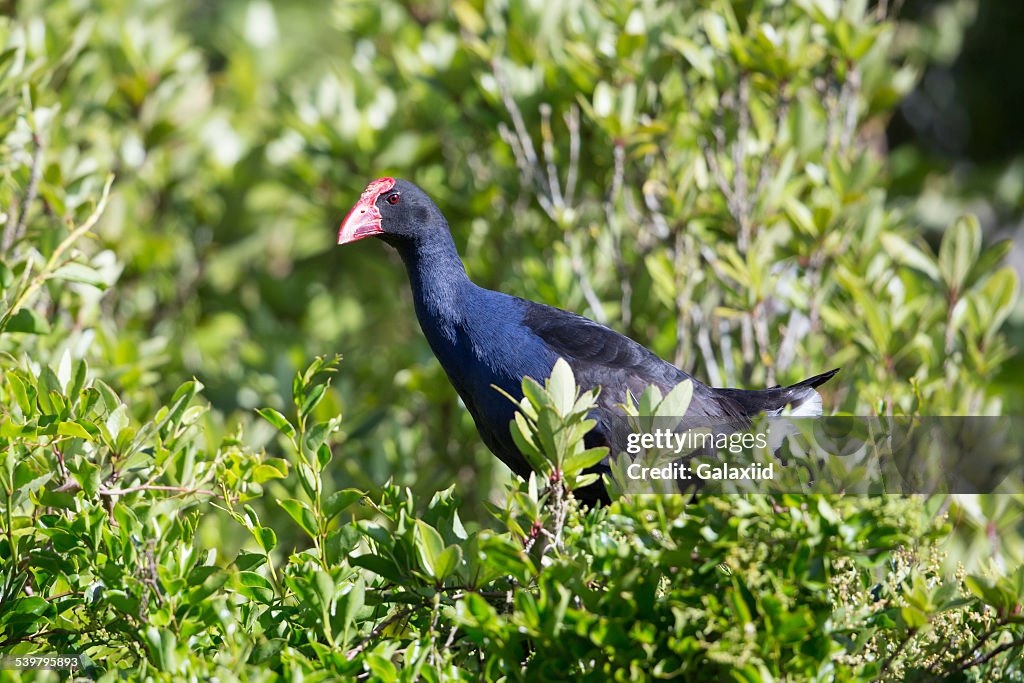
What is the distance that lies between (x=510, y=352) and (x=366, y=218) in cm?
83

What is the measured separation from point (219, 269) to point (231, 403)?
1.34 m

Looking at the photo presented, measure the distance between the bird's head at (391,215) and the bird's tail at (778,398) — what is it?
1276 mm

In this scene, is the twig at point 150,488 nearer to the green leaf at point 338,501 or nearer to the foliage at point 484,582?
the foliage at point 484,582

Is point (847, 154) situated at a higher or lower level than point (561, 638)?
higher

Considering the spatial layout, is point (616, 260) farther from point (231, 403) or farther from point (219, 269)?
point (219, 269)

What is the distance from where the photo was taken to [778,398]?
3957mm

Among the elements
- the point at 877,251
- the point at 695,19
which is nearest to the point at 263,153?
the point at 695,19

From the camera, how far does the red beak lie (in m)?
4.07

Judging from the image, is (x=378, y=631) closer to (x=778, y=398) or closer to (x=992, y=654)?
(x=992, y=654)

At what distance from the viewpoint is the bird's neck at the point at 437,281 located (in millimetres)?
3893

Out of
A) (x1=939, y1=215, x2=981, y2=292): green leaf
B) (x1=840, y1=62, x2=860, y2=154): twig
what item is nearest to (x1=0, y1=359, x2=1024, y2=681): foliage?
(x1=939, y1=215, x2=981, y2=292): green leaf

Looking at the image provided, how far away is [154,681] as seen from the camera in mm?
2330

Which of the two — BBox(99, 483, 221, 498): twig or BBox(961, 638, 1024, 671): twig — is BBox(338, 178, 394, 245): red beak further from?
BBox(961, 638, 1024, 671): twig

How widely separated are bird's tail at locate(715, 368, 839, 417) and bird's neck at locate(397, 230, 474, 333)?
1.01 meters
